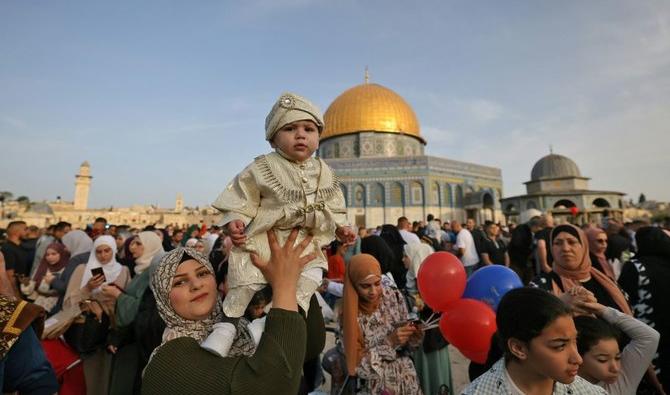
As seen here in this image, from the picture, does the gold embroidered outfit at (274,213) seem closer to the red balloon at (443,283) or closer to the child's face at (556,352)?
the child's face at (556,352)

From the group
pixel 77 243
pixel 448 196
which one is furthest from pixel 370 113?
pixel 77 243

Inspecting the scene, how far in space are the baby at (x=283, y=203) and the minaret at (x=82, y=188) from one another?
4552 cm

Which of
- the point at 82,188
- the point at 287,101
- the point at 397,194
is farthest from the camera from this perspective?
the point at 82,188

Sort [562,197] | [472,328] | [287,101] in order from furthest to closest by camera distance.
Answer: [562,197] → [472,328] → [287,101]

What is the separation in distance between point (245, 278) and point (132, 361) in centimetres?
164

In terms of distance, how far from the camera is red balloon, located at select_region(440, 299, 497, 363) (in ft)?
7.18

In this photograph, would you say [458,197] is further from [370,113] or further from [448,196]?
[370,113]

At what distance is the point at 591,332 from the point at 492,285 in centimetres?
88

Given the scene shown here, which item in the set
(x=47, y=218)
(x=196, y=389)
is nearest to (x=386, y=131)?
(x=196, y=389)

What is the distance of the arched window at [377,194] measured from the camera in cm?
2720

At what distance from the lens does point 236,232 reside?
1.36 m

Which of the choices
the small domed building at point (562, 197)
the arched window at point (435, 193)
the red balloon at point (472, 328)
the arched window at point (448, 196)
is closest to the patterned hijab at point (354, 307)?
the red balloon at point (472, 328)

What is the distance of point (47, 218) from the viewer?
32906mm

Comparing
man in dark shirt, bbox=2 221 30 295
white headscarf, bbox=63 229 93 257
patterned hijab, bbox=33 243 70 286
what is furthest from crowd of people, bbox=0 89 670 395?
man in dark shirt, bbox=2 221 30 295
